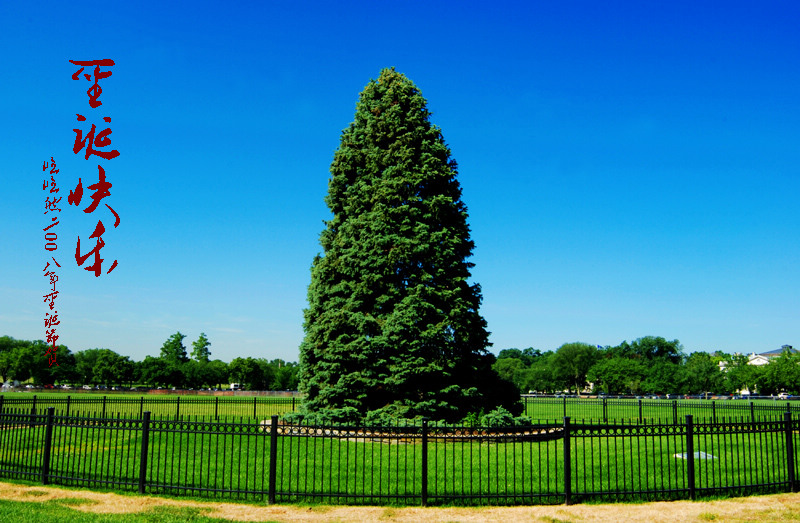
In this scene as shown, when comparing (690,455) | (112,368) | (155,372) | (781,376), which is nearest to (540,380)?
(781,376)

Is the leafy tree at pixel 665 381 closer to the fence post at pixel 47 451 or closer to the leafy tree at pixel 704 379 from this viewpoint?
the leafy tree at pixel 704 379

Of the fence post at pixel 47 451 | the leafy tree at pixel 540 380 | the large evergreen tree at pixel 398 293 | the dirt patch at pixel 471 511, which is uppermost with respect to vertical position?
the large evergreen tree at pixel 398 293

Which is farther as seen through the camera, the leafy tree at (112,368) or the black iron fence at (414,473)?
the leafy tree at (112,368)

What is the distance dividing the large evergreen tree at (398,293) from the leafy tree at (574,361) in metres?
103

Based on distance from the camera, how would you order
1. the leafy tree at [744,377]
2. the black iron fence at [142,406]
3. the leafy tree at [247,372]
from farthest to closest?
1. the leafy tree at [247,372]
2. the leafy tree at [744,377]
3. the black iron fence at [142,406]

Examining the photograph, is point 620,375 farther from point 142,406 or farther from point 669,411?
point 142,406

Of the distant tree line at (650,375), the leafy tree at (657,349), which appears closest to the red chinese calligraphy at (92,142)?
the distant tree line at (650,375)

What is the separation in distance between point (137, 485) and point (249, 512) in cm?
326

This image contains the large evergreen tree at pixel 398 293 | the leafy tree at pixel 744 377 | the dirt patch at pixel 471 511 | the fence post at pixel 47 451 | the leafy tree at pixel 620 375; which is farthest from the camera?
the leafy tree at pixel 620 375

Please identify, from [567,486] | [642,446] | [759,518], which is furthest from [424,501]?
[642,446]

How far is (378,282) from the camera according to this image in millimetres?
21109

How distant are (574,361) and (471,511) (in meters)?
117

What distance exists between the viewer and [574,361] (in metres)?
121

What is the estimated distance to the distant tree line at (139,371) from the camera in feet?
310
